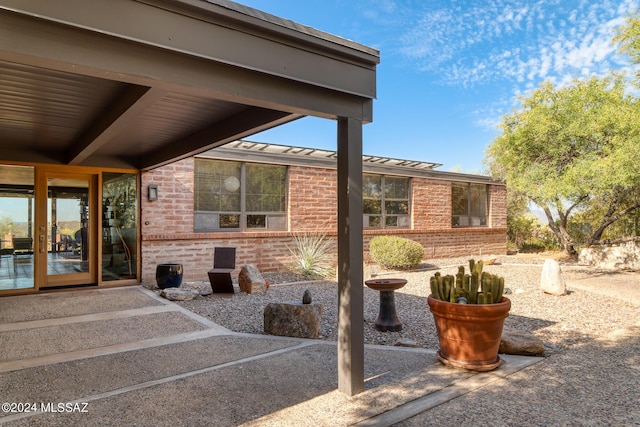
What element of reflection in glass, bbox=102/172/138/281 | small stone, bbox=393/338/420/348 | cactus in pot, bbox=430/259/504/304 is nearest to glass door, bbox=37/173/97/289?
reflection in glass, bbox=102/172/138/281

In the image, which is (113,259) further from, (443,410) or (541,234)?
(541,234)

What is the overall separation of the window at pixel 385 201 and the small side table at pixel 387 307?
280 inches

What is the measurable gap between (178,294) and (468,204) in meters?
11.8

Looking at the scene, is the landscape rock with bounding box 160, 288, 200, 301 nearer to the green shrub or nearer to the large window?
the large window

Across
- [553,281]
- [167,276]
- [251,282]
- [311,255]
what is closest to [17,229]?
[167,276]

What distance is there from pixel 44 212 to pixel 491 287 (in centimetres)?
801

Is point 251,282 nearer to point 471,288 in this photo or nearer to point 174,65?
point 471,288

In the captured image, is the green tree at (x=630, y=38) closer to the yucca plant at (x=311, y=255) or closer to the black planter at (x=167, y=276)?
the yucca plant at (x=311, y=255)

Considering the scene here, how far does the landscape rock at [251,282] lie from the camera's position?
A: 7.81 metres

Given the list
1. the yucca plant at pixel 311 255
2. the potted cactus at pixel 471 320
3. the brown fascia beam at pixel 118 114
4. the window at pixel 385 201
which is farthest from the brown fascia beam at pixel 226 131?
the window at pixel 385 201

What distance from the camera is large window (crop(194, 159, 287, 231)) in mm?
9461

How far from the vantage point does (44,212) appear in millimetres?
7746

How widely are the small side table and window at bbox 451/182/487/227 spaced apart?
10.2 metres

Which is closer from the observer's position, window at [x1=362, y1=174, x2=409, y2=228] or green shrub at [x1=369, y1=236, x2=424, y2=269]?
green shrub at [x1=369, y1=236, x2=424, y2=269]
